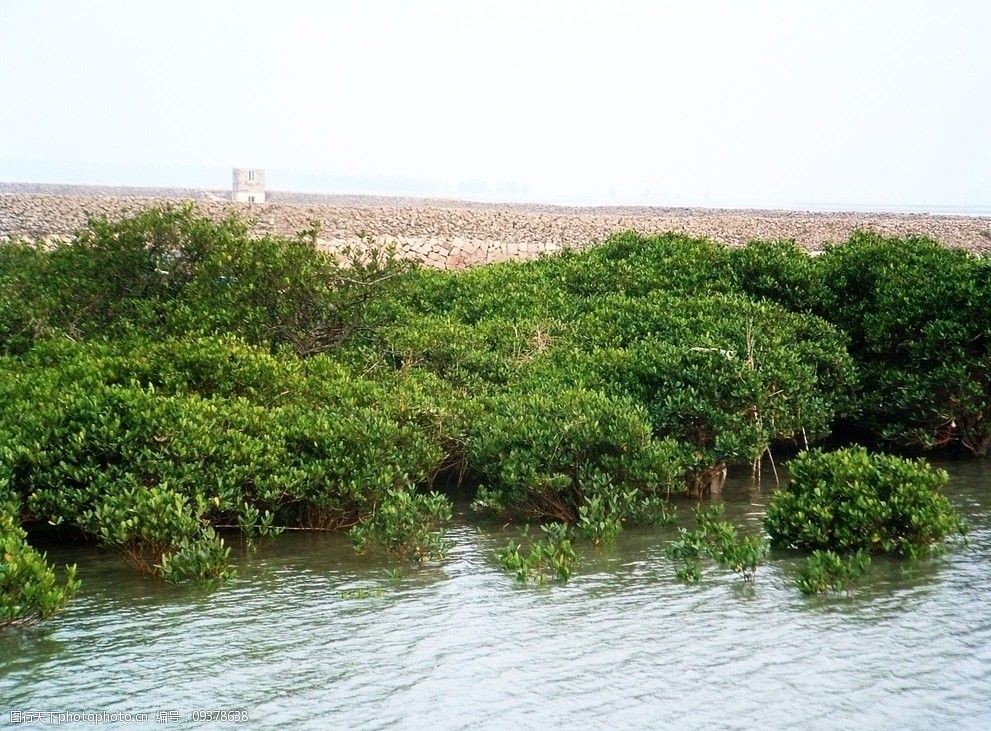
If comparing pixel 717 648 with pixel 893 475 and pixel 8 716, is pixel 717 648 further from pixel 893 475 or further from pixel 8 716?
pixel 8 716

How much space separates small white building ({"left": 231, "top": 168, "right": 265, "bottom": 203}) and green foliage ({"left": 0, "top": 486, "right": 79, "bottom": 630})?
70671mm

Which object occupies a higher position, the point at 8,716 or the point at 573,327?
the point at 573,327

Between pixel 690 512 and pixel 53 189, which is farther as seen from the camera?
pixel 53 189

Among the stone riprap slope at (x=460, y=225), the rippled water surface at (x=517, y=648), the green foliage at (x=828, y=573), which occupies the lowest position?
the rippled water surface at (x=517, y=648)

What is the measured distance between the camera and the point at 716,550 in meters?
10.9

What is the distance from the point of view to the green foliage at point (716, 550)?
10.4 meters

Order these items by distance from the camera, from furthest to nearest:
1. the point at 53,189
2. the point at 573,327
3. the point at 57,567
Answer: the point at 53,189 < the point at 573,327 < the point at 57,567

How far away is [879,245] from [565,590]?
9704 mm

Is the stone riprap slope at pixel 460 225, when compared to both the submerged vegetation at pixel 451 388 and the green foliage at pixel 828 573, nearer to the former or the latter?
the submerged vegetation at pixel 451 388

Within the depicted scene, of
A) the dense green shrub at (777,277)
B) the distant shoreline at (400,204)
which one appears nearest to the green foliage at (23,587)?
the dense green shrub at (777,277)

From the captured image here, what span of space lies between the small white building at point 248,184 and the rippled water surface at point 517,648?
69.6 m

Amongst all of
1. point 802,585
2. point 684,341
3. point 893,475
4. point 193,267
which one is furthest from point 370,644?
point 193,267

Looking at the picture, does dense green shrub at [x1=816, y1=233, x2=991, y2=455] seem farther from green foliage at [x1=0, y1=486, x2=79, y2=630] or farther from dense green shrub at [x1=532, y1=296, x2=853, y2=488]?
green foliage at [x1=0, y1=486, x2=79, y2=630]

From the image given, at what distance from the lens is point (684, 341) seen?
14.9m
